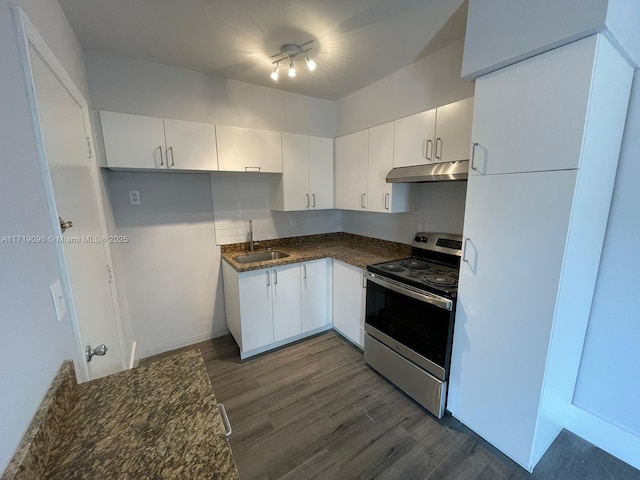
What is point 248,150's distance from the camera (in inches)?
95.7

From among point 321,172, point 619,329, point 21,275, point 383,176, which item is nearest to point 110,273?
point 21,275

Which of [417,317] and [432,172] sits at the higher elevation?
[432,172]

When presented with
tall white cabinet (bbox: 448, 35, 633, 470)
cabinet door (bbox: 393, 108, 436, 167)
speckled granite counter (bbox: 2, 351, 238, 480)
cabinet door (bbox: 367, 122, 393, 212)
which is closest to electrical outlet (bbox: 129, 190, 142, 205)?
speckled granite counter (bbox: 2, 351, 238, 480)

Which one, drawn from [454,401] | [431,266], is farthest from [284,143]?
[454,401]

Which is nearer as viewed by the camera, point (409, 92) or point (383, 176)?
point (409, 92)

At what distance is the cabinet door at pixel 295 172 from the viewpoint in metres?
2.65

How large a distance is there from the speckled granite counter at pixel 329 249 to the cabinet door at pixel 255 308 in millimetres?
107

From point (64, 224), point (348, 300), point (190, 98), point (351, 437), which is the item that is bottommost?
point (351, 437)

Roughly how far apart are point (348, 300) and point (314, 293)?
1.21ft

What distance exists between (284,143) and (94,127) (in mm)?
A: 1480

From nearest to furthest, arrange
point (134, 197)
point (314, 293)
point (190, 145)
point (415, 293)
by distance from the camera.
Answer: point (415, 293), point (190, 145), point (134, 197), point (314, 293)

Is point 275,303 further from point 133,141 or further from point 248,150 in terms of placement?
point 133,141

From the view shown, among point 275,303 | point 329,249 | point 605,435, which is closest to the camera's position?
point 605,435

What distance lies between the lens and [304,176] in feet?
9.12
